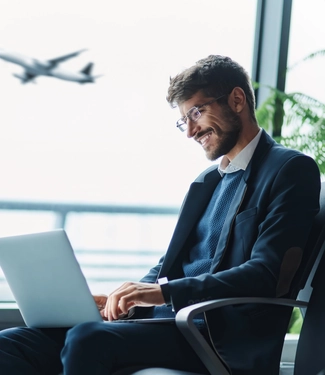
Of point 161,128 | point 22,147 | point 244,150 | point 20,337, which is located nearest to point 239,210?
point 244,150

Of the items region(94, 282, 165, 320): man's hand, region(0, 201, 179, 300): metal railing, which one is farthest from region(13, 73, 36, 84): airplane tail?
region(94, 282, 165, 320): man's hand

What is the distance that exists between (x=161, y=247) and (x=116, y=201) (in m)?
0.34

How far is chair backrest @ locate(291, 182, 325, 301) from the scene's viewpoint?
1.78m

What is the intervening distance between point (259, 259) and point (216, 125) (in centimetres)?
54

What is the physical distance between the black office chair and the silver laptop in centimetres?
21

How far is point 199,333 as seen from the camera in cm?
154

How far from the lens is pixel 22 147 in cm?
308

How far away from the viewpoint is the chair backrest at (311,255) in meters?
1.78

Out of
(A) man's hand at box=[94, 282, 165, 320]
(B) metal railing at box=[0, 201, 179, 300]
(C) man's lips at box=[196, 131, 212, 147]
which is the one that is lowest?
(B) metal railing at box=[0, 201, 179, 300]

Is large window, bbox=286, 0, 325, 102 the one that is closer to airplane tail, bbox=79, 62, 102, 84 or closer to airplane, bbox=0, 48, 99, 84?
airplane tail, bbox=79, 62, 102, 84

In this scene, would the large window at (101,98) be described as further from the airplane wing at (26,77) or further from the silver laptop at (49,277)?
the silver laptop at (49,277)

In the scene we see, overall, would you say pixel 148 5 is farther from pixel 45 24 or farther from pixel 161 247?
pixel 161 247

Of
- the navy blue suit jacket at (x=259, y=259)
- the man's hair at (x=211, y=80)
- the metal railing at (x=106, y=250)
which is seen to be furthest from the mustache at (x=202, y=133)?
the metal railing at (x=106, y=250)

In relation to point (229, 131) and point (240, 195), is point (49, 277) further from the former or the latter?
point (229, 131)
